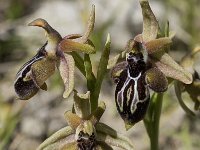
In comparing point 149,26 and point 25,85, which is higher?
point 149,26

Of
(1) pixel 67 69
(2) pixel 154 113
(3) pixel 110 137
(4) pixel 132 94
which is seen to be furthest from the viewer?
(2) pixel 154 113

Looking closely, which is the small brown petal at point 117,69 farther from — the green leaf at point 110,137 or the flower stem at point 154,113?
the flower stem at point 154,113

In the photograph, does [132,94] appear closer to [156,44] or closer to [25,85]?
[156,44]

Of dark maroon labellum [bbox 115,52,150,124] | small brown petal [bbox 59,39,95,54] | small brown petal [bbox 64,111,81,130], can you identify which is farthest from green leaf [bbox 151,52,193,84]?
small brown petal [bbox 64,111,81,130]

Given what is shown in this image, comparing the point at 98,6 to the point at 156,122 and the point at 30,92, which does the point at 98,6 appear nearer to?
the point at 156,122

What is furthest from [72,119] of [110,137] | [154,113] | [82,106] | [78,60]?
[154,113]

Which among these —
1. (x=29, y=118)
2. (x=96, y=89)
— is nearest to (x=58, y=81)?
(x=29, y=118)

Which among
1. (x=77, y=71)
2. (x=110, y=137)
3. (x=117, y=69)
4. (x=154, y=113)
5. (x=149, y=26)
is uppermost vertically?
(x=149, y=26)

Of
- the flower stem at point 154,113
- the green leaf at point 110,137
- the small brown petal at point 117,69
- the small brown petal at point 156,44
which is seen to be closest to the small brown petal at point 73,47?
the small brown petal at point 117,69

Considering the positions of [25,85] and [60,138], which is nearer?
[25,85]
